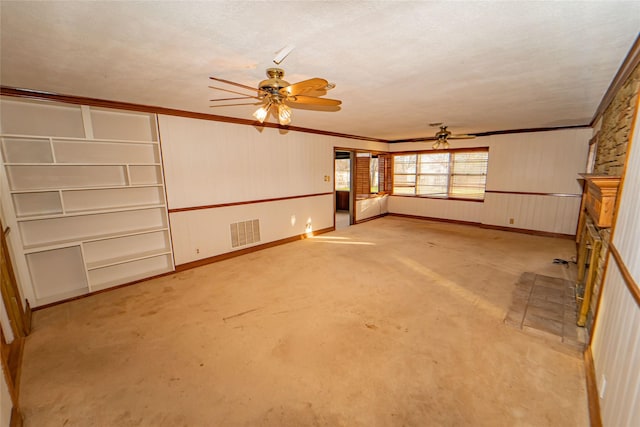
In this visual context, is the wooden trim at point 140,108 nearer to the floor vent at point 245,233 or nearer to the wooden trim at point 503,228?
the floor vent at point 245,233

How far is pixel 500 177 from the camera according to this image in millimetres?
6559

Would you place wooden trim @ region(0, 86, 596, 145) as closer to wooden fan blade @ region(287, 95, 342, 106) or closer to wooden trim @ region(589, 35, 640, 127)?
wooden fan blade @ region(287, 95, 342, 106)

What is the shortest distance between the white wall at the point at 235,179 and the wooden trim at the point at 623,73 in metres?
4.59

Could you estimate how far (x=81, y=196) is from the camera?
11.2 feet

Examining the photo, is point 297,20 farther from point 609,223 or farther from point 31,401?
point 31,401

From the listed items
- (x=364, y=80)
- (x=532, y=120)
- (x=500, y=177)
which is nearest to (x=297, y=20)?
(x=364, y=80)

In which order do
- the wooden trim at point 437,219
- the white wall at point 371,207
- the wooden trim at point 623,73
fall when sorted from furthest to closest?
the white wall at point 371,207
the wooden trim at point 437,219
the wooden trim at point 623,73

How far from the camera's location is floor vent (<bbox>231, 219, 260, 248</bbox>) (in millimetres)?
4850

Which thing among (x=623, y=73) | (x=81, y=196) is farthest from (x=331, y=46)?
(x=81, y=196)

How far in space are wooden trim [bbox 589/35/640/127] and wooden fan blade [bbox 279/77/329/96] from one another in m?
2.15

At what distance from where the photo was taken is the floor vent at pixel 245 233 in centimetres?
485

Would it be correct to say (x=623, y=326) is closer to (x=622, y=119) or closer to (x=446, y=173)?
(x=622, y=119)

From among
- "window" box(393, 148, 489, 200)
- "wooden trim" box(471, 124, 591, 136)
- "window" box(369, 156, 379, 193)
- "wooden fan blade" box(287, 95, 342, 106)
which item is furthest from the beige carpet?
"window" box(369, 156, 379, 193)

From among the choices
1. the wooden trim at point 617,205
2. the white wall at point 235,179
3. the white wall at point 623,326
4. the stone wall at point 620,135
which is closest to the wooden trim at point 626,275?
the white wall at point 623,326
